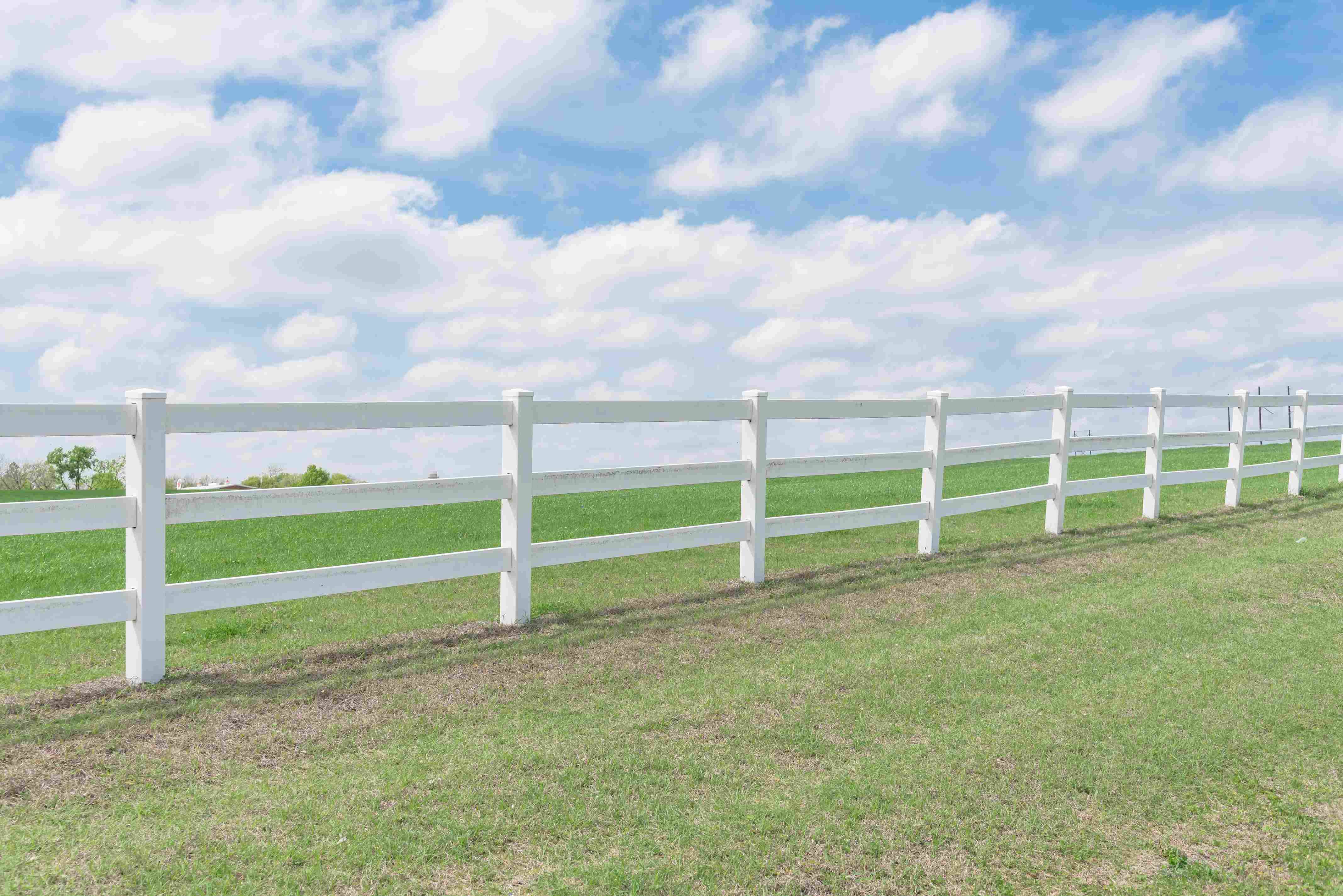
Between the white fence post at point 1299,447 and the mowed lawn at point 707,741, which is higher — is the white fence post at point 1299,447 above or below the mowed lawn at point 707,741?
→ above

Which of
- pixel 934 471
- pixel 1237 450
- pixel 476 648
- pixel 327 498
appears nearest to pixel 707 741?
pixel 476 648

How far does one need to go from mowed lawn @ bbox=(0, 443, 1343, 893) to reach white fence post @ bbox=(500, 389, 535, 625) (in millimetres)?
253

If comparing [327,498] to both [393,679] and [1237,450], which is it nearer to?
[393,679]

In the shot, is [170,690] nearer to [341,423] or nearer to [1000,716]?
[341,423]

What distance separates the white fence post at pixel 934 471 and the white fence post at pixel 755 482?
7.35 feet

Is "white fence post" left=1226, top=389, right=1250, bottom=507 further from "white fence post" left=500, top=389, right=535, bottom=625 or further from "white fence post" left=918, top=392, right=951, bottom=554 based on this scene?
"white fence post" left=500, top=389, right=535, bottom=625

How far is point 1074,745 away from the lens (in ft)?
14.8

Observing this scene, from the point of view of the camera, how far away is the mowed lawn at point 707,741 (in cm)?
341

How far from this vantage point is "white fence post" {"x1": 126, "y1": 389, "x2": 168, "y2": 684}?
5277 mm

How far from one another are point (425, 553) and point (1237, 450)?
11800 millimetres

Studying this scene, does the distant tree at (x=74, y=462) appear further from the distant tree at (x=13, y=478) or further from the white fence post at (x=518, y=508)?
the white fence post at (x=518, y=508)

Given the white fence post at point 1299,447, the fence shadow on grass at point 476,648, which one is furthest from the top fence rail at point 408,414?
the white fence post at point 1299,447

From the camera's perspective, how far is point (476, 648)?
19.9 ft

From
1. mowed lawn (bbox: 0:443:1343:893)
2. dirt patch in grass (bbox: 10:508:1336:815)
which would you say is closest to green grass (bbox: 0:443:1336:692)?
mowed lawn (bbox: 0:443:1343:893)
